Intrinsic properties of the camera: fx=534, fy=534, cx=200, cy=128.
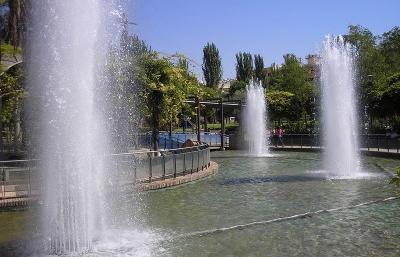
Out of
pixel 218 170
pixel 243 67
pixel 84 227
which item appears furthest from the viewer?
pixel 243 67

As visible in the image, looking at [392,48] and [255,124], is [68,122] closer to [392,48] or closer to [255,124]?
[255,124]

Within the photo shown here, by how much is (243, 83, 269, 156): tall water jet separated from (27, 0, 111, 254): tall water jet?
29451mm

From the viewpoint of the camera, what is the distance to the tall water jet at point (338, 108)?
23.7m

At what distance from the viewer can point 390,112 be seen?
4056 cm

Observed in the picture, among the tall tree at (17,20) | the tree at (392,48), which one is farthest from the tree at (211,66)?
the tall tree at (17,20)

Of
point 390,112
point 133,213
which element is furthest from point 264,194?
point 390,112

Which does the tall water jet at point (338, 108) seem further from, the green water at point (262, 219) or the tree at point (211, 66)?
the tree at point (211, 66)

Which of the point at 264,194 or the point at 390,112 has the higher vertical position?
the point at 390,112

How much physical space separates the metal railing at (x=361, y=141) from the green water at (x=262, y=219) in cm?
1250

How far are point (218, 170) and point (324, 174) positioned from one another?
515 centimetres

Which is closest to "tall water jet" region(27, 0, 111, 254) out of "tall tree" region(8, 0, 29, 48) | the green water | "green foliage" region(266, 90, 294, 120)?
the green water

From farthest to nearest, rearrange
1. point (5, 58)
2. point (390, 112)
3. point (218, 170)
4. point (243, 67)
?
point (243, 67)
point (390, 112)
point (218, 170)
point (5, 58)

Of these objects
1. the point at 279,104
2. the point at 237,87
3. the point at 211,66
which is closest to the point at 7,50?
the point at 279,104

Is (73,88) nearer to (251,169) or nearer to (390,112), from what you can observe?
(251,169)
